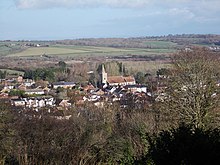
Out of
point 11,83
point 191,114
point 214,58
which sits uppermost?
point 214,58

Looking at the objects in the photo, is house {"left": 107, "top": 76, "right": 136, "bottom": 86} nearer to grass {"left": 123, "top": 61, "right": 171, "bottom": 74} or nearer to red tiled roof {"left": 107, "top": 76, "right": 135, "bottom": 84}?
red tiled roof {"left": 107, "top": 76, "right": 135, "bottom": 84}

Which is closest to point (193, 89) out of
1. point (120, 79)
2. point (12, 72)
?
point (120, 79)

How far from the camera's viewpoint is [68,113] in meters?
28.6

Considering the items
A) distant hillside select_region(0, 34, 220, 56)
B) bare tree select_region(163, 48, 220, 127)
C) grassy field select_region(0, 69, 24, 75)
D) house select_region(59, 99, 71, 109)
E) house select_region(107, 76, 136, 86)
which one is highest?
bare tree select_region(163, 48, 220, 127)

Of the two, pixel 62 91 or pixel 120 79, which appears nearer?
pixel 62 91

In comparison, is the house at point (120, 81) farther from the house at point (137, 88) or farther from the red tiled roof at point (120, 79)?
the house at point (137, 88)

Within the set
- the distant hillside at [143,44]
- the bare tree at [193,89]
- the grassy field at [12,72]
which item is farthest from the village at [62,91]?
the distant hillside at [143,44]

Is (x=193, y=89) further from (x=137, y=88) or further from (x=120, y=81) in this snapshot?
(x=120, y=81)

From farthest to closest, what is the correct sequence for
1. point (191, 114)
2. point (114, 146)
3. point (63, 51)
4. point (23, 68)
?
point (63, 51) < point (23, 68) < point (191, 114) < point (114, 146)

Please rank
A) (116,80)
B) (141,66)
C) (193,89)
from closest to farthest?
(193,89) → (116,80) → (141,66)

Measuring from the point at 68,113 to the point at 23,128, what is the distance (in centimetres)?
1326

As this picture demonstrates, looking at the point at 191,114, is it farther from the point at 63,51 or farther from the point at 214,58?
the point at 63,51

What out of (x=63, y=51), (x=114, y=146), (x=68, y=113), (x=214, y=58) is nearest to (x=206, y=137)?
(x=114, y=146)

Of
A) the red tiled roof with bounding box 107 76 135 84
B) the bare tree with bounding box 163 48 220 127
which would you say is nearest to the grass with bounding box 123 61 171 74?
the red tiled roof with bounding box 107 76 135 84
